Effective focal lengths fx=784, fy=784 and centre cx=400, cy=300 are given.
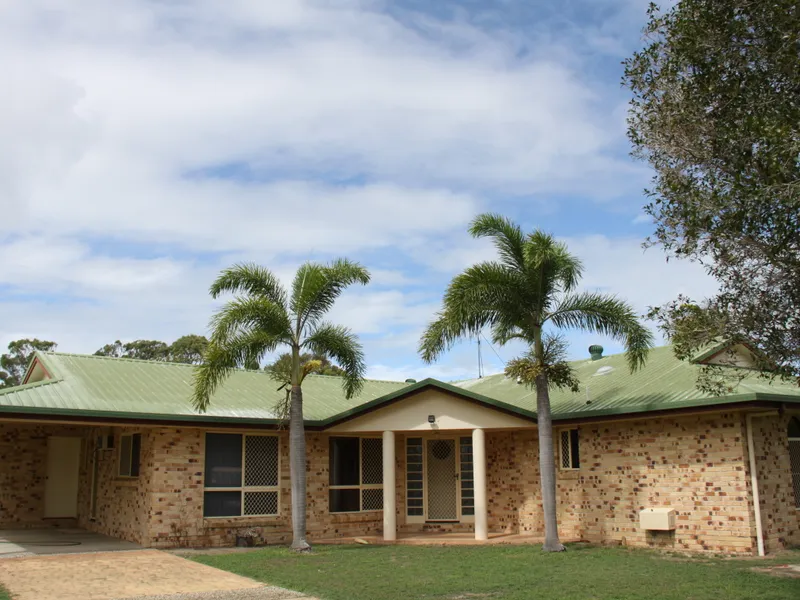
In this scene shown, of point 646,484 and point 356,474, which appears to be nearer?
point 646,484

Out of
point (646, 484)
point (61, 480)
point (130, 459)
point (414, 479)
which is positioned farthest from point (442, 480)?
point (61, 480)

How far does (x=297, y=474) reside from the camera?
50.7 ft

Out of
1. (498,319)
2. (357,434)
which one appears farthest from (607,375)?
(357,434)

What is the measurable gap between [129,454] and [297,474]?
440cm

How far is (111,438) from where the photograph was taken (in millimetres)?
18406

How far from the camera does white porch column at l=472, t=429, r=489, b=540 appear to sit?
16.9m

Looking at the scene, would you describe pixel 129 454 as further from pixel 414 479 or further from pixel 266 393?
pixel 414 479

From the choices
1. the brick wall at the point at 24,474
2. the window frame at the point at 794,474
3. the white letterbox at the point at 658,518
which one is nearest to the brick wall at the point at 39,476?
the brick wall at the point at 24,474

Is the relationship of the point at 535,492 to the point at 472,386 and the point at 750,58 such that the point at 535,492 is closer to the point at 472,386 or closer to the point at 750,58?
the point at 472,386

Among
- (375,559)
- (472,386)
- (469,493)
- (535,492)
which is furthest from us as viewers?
(472,386)

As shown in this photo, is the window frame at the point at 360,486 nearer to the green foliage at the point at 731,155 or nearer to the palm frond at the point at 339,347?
the palm frond at the point at 339,347

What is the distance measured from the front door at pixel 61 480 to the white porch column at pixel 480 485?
10397 millimetres

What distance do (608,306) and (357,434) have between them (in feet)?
22.5

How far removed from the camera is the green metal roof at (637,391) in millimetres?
14125
